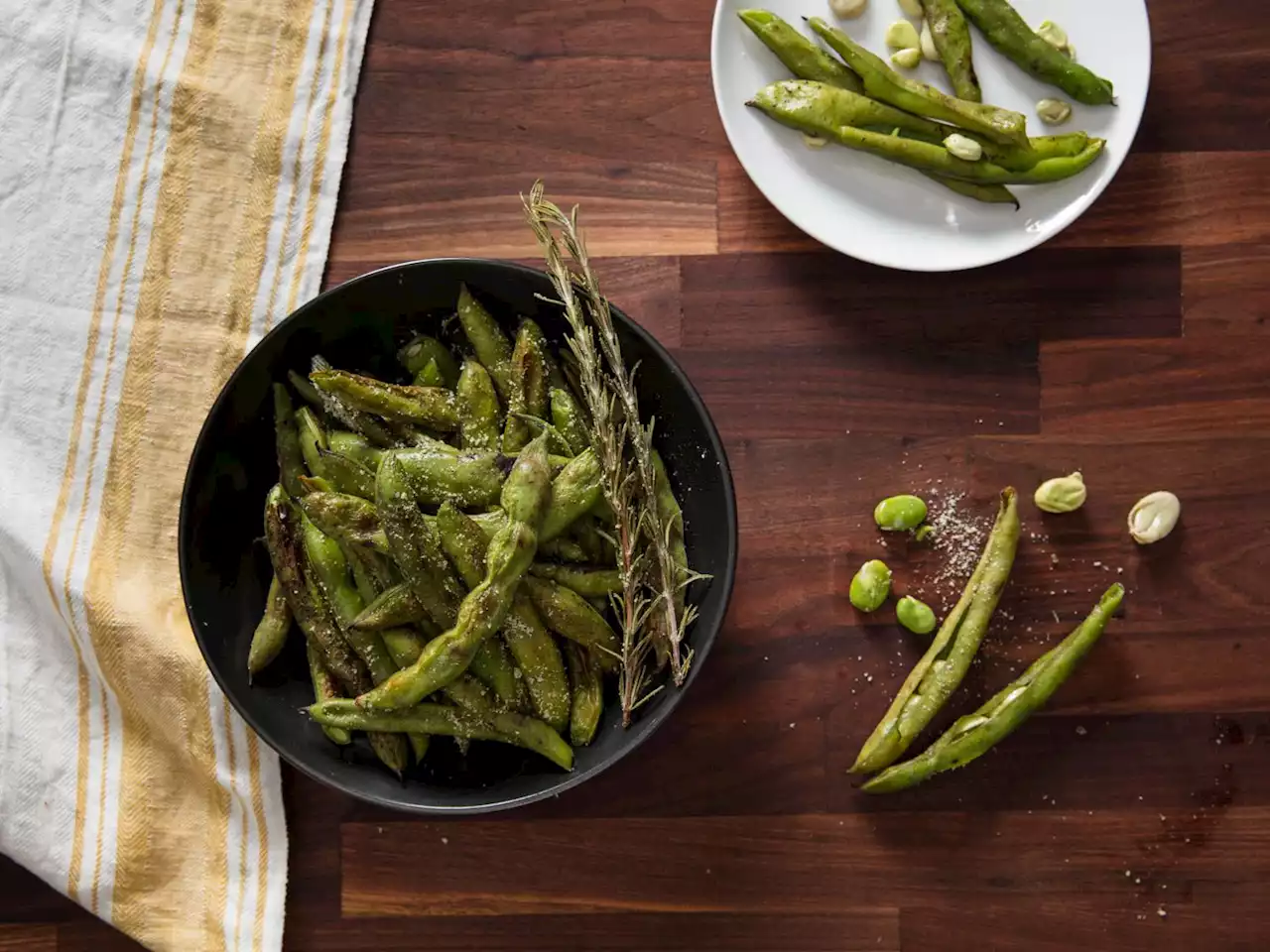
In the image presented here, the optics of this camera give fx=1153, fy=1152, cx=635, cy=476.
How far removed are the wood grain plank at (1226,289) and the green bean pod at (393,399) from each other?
131cm

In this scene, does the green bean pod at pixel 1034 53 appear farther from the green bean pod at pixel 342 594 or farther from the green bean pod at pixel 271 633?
the green bean pod at pixel 271 633

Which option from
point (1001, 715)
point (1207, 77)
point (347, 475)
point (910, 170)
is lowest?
point (1001, 715)

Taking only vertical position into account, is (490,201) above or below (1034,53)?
below

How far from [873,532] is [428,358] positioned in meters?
0.82

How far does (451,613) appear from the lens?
167 centimetres

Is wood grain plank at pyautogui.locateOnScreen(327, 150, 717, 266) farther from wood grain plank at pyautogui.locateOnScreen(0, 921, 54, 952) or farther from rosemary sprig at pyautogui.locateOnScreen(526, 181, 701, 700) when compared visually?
wood grain plank at pyautogui.locateOnScreen(0, 921, 54, 952)

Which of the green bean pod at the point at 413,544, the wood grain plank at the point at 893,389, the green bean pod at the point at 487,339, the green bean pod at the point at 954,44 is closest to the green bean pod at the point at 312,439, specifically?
the green bean pod at the point at 413,544

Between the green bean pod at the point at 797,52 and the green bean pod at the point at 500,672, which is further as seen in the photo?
the green bean pod at the point at 797,52

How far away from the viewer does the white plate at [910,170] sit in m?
1.93

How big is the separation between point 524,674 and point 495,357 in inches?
19.4

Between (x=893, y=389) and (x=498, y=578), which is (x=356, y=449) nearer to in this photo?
(x=498, y=578)

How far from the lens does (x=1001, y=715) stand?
1.91 metres

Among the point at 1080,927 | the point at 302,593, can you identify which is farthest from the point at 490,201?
the point at 1080,927

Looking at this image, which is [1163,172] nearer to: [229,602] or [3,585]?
[229,602]
